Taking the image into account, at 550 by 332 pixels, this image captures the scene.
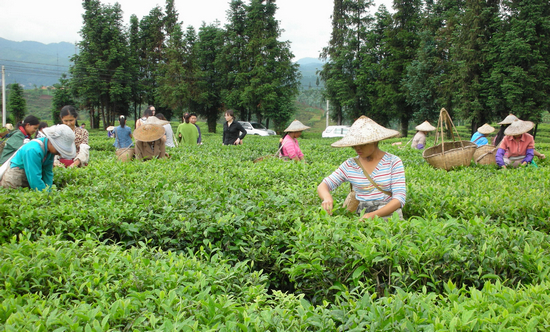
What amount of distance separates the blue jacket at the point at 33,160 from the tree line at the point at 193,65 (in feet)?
105

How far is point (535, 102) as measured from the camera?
27094 mm

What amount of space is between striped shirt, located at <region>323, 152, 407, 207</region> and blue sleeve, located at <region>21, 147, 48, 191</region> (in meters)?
3.64

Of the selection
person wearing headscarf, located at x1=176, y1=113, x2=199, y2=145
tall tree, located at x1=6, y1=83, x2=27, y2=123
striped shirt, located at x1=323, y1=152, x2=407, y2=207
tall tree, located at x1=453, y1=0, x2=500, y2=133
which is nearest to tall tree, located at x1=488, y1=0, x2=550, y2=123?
tall tree, located at x1=453, y1=0, x2=500, y2=133

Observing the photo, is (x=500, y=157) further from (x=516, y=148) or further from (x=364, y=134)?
(x=364, y=134)

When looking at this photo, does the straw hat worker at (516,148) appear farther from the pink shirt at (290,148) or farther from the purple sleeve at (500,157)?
the pink shirt at (290,148)

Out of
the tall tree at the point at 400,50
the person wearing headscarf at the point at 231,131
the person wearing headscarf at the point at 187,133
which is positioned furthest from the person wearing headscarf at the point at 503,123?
the tall tree at the point at 400,50

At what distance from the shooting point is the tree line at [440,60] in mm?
26922

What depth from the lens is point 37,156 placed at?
4.96 meters

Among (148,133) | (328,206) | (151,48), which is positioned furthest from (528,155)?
(151,48)

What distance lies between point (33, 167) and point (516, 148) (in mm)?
8800

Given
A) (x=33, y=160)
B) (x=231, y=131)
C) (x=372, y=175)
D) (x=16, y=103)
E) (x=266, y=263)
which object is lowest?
(x=266, y=263)

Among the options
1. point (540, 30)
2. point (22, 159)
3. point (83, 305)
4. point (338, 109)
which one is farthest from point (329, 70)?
point (83, 305)

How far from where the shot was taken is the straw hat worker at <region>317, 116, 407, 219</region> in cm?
382

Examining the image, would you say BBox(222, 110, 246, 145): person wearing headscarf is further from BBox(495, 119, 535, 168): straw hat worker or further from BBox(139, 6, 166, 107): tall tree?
BBox(139, 6, 166, 107): tall tree
